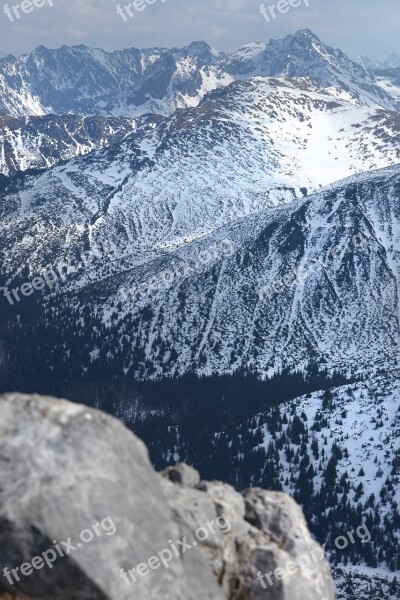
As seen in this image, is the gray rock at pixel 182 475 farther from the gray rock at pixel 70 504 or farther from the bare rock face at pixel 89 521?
the gray rock at pixel 70 504

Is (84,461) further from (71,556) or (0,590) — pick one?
(0,590)

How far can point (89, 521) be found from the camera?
26156 millimetres

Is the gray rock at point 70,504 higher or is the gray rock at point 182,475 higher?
the gray rock at point 70,504

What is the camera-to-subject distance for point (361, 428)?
13388 centimetres

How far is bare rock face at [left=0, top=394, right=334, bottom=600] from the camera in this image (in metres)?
25.8

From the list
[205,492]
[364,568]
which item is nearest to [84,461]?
[205,492]

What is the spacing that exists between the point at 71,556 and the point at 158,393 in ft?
555

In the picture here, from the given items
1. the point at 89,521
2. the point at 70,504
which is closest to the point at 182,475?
the point at 89,521

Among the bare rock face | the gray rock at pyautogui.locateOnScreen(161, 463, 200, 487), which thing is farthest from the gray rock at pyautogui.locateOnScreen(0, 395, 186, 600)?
the gray rock at pyautogui.locateOnScreen(161, 463, 200, 487)

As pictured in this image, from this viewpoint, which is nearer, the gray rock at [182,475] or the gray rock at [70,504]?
the gray rock at [70,504]

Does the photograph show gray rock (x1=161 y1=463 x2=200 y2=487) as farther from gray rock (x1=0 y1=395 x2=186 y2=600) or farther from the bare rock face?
gray rock (x1=0 y1=395 x2=186 y2=600)

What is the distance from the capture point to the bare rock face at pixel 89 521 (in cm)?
2581

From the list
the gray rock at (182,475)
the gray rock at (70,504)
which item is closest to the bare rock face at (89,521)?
the gray rock at (70,504)

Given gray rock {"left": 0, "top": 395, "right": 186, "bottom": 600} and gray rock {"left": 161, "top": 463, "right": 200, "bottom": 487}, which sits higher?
gray rock {"left": 0, "top": 395, "right": 186, "bottom": 600}
